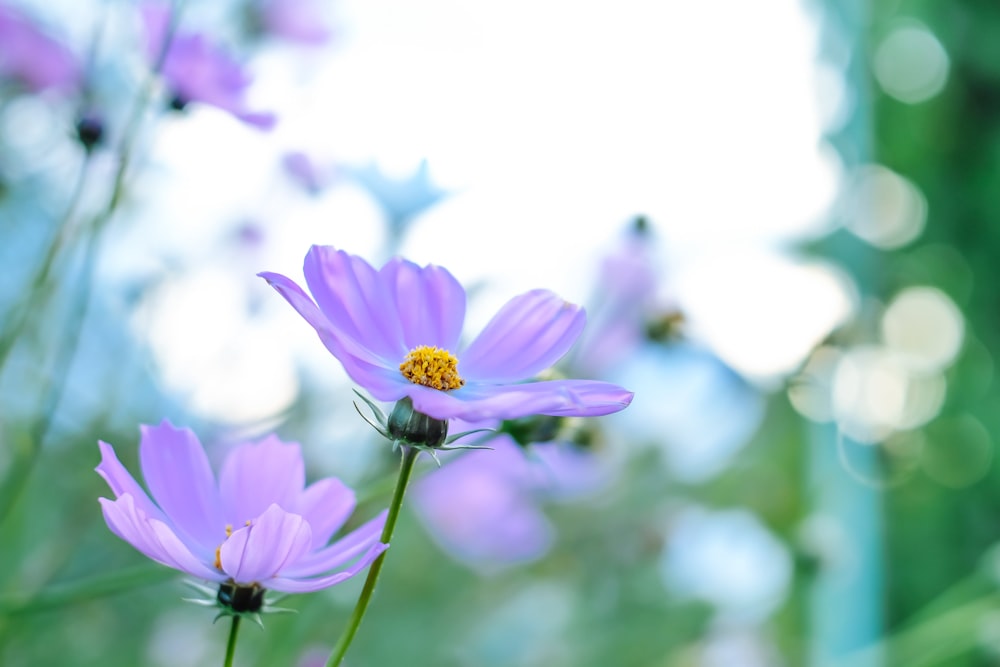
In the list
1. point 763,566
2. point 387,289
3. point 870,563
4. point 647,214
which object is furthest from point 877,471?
Answer: point 387,289

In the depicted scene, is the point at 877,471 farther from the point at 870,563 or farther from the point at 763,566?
the point at 763,566

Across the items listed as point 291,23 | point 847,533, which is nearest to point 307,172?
point 291,23

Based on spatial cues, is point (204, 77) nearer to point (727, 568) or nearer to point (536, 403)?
point (536, 403)

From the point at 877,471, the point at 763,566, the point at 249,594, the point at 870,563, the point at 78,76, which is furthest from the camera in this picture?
the point at 870,563

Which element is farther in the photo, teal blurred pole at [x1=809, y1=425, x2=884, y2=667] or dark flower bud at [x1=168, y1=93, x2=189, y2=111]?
teal blurred pole at [x1=809, y1=425, x2=884, y2=667]

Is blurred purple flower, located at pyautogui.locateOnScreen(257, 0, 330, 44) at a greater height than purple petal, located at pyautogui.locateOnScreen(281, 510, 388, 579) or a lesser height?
greater

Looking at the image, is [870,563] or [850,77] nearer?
[870,563]

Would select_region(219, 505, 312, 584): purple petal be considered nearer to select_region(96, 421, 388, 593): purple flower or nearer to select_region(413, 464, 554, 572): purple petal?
select_region(96, 421, 388, 593): purple flower

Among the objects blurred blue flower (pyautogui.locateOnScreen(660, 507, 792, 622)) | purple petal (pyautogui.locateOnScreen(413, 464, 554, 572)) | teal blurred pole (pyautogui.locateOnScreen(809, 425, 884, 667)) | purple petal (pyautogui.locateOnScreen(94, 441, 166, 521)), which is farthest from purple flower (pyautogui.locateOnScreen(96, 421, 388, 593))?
teal blurred pole (pyautogui.locateOnScreen(809, 425, 884, 667))

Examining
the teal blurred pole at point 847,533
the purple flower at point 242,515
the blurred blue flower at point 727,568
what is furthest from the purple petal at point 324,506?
the teal blurred pole at point 847,533
